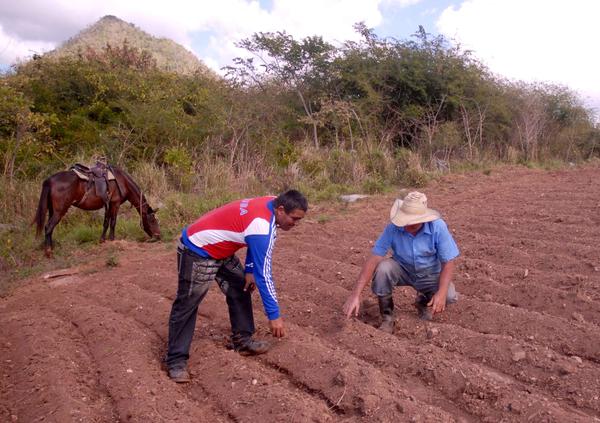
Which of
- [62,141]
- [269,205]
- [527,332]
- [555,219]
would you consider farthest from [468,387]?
[62,141]

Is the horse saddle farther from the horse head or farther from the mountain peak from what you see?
the mountain peak

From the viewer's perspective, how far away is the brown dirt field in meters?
3.32

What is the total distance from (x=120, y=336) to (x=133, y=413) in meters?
1.25

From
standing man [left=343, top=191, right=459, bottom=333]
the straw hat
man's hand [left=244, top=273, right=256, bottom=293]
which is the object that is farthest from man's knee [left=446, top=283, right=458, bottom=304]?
man's hand [left=244, top=273, right=256, bottom=293]

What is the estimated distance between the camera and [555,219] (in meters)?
7.55

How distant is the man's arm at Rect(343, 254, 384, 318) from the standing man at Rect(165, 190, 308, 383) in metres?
0.57

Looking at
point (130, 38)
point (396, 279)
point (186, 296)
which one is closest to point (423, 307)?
point (396, 279)

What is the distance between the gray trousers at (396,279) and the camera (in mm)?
4434

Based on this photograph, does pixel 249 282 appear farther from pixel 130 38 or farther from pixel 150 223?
pixel 130 38

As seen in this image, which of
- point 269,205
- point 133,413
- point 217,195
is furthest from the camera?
point 217,195

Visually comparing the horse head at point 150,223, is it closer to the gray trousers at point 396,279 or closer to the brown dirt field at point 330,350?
the brown dirt field at point 330,350

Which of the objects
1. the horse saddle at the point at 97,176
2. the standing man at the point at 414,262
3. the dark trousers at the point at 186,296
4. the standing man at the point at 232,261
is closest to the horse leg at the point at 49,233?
the horse saddle at the point at 97,176

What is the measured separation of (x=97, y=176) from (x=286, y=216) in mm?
5358

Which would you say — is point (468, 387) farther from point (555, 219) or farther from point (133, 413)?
point (555, 219)
